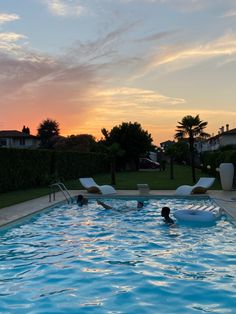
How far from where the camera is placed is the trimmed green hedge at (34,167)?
62.4 ft

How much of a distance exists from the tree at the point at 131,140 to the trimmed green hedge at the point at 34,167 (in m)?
15.2

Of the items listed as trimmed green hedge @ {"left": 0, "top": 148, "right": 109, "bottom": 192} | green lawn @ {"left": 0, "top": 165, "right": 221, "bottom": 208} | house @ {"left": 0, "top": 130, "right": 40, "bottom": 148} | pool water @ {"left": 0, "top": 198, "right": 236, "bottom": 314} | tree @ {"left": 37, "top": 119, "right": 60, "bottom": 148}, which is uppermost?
tree @ {"left": 37, "top": 119, "right": 60, "bottom": 148}

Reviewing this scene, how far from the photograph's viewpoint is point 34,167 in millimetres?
22219

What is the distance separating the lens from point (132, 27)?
1667 cm

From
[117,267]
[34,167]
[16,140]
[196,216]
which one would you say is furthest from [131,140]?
[117,267]

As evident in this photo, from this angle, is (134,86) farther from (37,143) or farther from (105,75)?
(37,143)

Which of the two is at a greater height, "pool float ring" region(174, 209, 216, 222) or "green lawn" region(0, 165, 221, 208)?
"green lawn" region(0, 165, 221, 208)

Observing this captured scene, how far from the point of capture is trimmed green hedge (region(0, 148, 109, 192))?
19031mm

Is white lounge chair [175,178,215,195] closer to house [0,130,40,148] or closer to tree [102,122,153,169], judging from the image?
tree [102,122,153,169]

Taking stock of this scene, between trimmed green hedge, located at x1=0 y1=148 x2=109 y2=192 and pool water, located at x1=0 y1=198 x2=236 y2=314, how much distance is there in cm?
841

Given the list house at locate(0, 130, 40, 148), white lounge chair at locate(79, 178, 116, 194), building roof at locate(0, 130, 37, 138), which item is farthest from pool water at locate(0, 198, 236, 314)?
house at locate(0, 130, 40, 148)

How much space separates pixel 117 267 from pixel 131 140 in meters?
40.9

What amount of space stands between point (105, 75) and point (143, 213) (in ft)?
34.9

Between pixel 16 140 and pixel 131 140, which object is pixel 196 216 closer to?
pixel 131 140
